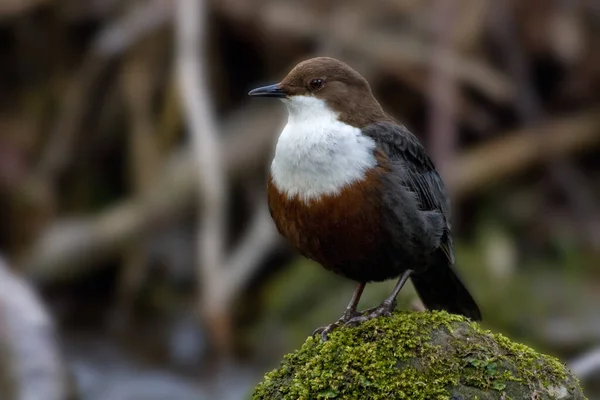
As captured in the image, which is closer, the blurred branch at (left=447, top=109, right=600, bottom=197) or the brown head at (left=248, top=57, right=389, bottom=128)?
the brown head at (left=248, top=57, right=389, bottom=128)

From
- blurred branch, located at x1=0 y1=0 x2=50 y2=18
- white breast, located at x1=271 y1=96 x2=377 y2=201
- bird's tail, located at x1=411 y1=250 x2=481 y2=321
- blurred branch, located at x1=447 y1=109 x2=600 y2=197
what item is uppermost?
blurred branch, located at x1=0 y1=0 x2=50 y2=18

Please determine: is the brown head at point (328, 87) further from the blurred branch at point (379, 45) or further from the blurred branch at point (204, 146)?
the blurred branch at point (379, 45)

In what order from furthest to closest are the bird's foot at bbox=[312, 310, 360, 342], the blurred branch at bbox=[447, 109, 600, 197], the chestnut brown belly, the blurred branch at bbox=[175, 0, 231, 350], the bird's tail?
the blurred branch at bbox=[447, 109, 600, 197] → the blurred branch at bbox=[175, 0, 231, 350] → the bird's tail → the chestnut brown belly → the bird's foot at bbox=[312, 310, 360, 342]

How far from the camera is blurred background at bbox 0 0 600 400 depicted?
8383mm

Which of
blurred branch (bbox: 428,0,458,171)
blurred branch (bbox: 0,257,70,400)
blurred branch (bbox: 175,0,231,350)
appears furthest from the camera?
blurred branch (bbox: 428,0,458,171)

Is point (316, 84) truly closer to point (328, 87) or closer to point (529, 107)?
point (328, 87)

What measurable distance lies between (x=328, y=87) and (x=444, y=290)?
97 centimetres

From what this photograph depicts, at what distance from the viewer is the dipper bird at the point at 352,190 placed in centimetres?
366

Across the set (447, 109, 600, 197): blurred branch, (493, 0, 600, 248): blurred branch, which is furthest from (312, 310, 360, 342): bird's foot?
(493, 0, 600, 248): blurred branch

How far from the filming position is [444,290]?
410 cm

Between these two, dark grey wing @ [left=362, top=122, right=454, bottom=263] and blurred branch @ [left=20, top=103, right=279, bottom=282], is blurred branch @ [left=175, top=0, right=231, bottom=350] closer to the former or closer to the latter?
blurred branch @ [left=20, top=103, right=279, bottom=282]

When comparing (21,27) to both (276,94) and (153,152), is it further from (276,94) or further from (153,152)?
(276,94)

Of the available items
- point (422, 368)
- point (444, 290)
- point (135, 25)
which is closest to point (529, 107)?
point (135, 25)

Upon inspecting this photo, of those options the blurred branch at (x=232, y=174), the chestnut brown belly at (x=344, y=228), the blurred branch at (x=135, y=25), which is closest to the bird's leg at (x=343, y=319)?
the chestnut brown belly at (x=344, y=228)
